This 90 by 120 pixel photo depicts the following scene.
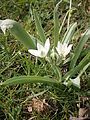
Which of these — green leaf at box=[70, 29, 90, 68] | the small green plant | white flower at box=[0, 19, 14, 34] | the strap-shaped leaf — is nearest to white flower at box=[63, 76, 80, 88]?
the small green plant

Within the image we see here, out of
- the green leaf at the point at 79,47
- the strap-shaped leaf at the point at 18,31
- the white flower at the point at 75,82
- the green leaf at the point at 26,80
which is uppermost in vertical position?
the strap-shaped leaf at the point at 18,31

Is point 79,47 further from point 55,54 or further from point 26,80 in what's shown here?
Answer: point 26,80

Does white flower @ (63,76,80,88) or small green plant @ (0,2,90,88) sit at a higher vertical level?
small green plant @ (0,2,90,88)

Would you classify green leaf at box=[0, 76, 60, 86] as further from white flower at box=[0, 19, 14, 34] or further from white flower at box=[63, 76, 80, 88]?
white flower at box=[0, 19, 14, 34]

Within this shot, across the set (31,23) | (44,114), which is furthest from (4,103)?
(31,23)

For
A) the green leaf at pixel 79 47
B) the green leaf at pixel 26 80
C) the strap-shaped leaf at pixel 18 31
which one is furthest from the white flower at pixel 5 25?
the green leaf at pixel 79 47

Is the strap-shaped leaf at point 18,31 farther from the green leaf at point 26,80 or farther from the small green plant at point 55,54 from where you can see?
the green leaf at point 26,80

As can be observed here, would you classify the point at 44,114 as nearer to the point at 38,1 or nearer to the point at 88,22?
the point at 88,22

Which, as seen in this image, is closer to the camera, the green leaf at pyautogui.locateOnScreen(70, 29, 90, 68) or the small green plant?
the small green plant
